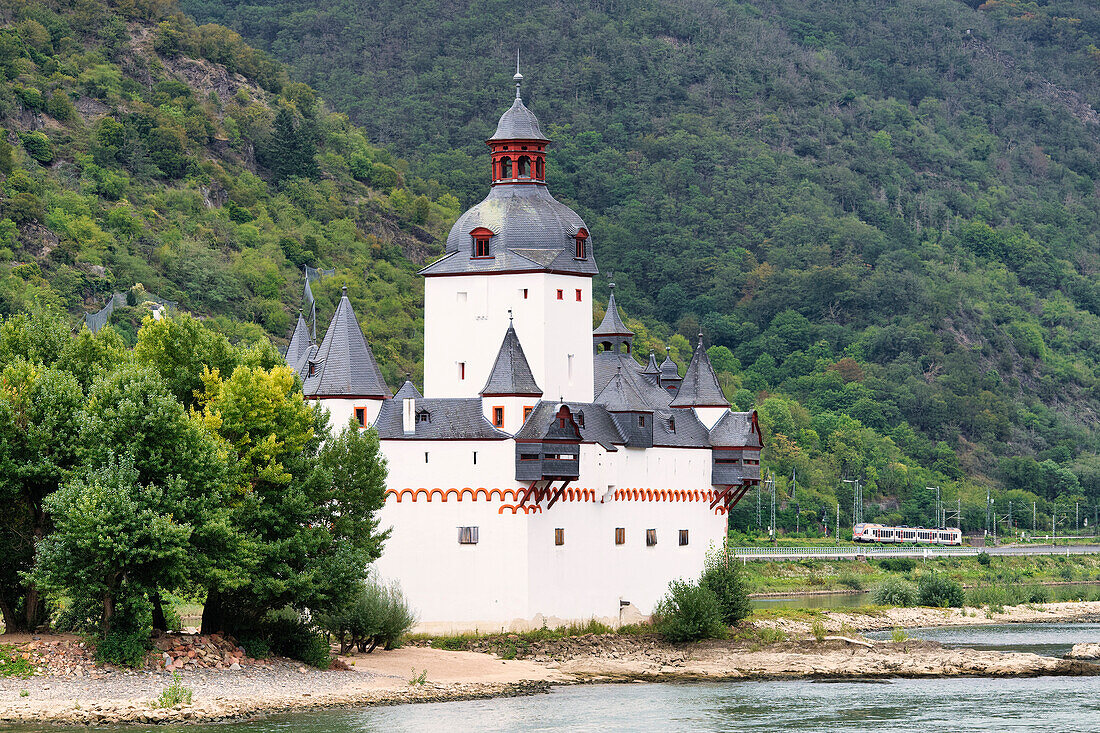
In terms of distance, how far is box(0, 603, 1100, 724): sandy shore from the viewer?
5250 centimetres

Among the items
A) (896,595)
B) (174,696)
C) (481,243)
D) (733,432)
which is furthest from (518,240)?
(896,595)

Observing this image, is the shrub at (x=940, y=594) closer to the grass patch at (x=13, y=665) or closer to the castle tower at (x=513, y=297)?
the castle tower at (x=513, y=297)

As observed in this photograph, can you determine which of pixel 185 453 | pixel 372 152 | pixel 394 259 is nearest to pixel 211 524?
pixel 185 453

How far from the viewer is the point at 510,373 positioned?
232 feet

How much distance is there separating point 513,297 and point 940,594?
3940 centimetres

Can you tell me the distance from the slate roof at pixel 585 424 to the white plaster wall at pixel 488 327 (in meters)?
1.14

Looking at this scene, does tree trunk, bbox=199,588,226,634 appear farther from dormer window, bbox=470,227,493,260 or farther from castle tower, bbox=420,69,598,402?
dormer window, bbox=470,227,493,260

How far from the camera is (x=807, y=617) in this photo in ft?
289

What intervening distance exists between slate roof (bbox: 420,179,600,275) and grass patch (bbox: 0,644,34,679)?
80.9 feet

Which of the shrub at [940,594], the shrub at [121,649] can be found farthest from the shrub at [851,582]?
the shrub at [121,649]

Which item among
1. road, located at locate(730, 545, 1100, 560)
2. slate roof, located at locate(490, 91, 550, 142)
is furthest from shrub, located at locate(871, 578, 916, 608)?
slate roof, located at locate(490, 91, 550, 142)

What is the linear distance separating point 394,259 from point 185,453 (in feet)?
308

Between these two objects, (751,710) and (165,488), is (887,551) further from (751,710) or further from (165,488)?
(165,488)

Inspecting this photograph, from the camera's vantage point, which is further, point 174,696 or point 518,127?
point 518,127
